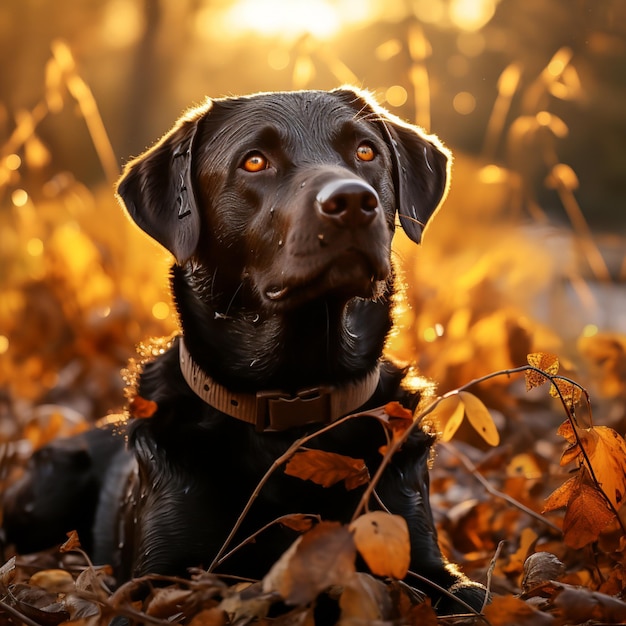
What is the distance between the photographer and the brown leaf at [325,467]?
2.05m

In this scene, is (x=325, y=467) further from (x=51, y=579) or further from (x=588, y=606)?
(x=51, y=579)

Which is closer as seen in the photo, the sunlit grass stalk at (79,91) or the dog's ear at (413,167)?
the dog's ear at (413,167)

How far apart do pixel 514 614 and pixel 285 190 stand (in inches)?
52.2

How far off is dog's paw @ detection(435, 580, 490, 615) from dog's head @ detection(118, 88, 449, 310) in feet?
2.77

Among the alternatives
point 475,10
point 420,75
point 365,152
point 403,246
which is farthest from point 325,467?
point 475,10

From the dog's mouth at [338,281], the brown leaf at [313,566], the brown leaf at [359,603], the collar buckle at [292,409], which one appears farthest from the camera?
the collar buckle at [292,409]

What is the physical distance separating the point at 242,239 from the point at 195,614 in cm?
122

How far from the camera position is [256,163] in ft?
9.18

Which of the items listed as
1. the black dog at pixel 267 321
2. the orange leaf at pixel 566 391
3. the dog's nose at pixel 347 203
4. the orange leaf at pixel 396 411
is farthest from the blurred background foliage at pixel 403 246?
the orange leaf at pixel 396 411

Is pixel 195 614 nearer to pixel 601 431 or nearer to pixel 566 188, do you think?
pixel 601 431

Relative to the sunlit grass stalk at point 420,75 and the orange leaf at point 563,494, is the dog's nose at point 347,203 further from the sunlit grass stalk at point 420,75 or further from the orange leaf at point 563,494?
the sunlit grass stalk at point 420,75

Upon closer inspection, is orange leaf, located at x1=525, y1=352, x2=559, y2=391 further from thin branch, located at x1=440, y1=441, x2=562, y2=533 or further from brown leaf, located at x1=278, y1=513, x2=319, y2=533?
thin branch, located at x1=440, y1=441, x2=562, y2=533

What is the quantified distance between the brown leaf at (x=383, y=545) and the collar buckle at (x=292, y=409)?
1024 mm

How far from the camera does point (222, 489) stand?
8.72 ft
